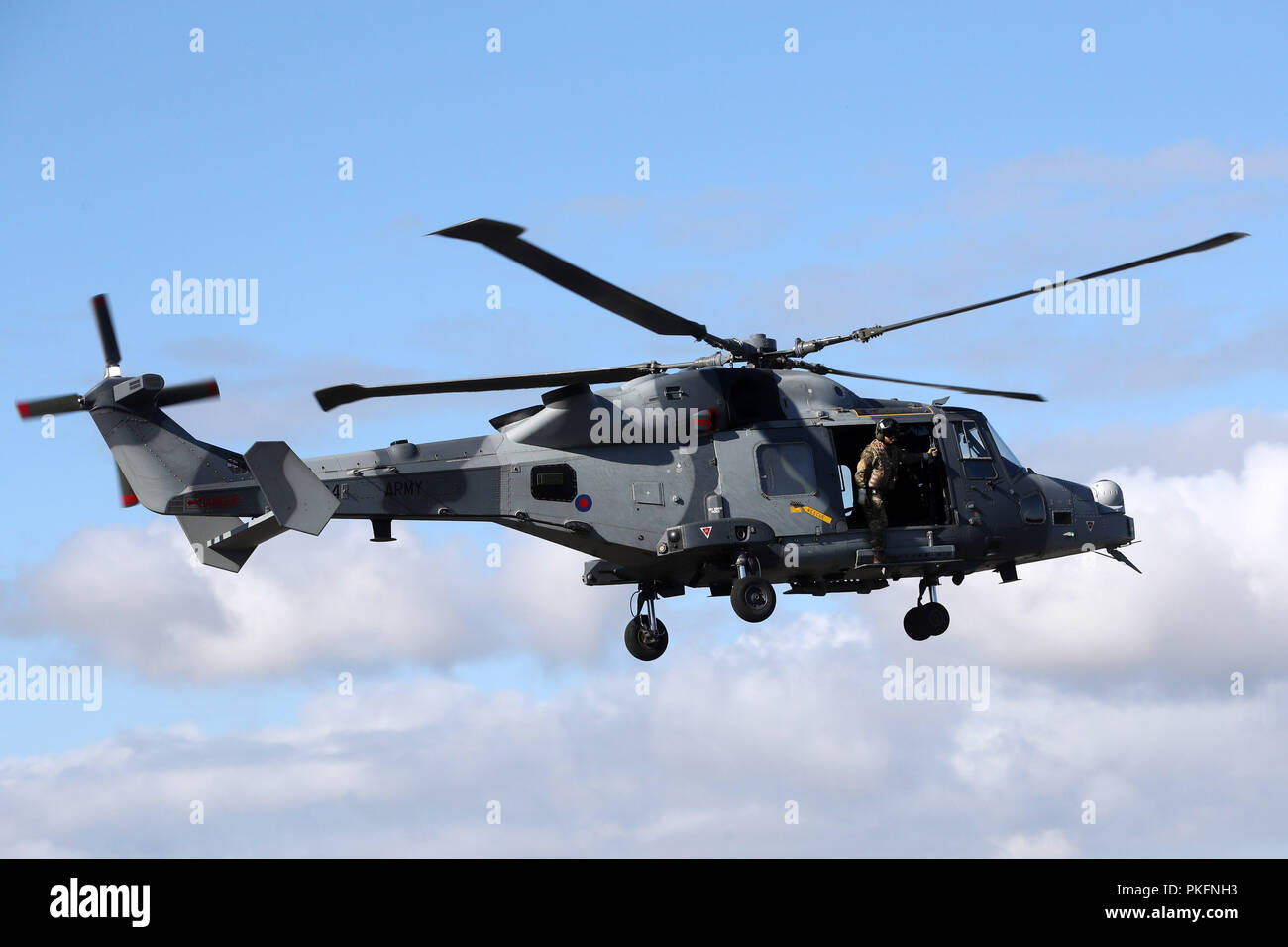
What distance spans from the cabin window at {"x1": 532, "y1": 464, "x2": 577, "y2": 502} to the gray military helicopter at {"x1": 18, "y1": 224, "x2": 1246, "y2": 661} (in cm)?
3

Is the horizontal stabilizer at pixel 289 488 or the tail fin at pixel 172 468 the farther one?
the tail fin at pixel 172 468

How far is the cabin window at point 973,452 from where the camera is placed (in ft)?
93.0

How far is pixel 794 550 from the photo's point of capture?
26.6 meters

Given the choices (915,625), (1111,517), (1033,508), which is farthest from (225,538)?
(1111,517)

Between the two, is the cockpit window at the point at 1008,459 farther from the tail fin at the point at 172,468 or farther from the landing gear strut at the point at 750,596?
the tail fin at the point at 172,468

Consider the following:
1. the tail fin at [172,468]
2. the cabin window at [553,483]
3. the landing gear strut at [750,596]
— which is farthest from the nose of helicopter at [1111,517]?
the tail fin at [172,468]

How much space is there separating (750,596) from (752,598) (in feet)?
0.17

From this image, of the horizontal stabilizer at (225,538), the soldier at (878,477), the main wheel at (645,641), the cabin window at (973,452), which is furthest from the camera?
the cabin window at (973,452)

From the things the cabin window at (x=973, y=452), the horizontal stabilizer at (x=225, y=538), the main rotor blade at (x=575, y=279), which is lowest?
the horizontal stabilizer at (x=225, y=538)

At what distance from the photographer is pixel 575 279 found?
2284 centimetres

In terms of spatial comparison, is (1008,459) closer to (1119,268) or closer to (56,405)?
(1119,268)

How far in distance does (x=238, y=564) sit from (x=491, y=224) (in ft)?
30.0

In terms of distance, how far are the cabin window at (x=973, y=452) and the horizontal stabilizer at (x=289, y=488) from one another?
442 inches

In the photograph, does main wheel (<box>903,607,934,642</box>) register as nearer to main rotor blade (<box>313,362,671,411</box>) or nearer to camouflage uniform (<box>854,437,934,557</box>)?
camouflage uniform (<box>854,437,934,557</box>)
